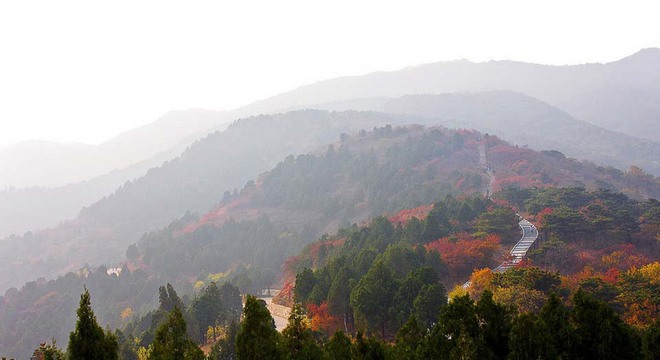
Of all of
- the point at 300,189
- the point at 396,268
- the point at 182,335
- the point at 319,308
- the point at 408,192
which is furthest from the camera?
the point at 300,189

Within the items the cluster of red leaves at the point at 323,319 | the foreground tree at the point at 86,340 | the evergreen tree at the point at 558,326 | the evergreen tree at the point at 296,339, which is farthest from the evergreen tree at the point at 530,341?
the cluster of red leaves at the point at 323,319

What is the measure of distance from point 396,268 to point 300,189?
118m

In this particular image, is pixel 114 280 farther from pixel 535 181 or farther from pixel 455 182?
pixel 535 181

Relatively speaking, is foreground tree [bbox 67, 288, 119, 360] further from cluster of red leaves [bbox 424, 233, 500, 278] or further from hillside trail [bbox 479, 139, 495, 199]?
hillside trail [bbox 479, 139, 495, 199]

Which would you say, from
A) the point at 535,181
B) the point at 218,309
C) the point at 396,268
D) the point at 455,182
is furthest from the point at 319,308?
the point at 455,182

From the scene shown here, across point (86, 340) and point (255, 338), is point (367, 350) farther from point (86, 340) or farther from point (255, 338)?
point (86, 340)

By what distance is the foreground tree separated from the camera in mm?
15664

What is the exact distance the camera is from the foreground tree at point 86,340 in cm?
1566

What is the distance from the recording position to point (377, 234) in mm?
64312

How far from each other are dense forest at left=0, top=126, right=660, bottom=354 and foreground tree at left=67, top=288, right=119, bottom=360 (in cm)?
2188

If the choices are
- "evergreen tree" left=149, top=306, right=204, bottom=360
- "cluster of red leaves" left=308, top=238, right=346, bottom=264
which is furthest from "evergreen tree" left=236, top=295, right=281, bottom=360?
"cluster of red leaves" left=308, top=238, right=346, bottom=264

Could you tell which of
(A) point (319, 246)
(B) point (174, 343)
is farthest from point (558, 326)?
(A) point (319, 246)

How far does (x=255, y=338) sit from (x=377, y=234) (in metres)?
47.6

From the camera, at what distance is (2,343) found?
10394cm
